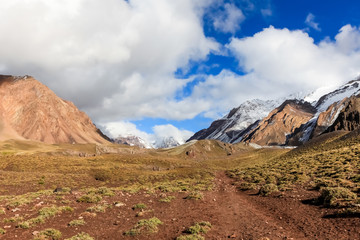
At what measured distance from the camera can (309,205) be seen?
18047 millimetres

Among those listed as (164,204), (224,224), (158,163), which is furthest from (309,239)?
(158,163)

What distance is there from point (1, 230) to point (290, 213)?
1790cm

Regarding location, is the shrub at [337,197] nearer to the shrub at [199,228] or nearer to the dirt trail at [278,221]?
the dirt trail at [278,221]

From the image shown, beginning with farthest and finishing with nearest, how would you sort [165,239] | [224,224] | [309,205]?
[309,205]
[224,224]
[165,239]

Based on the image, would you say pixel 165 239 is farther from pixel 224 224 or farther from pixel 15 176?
pixel 15 176

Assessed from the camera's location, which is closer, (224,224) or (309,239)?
(309,239)

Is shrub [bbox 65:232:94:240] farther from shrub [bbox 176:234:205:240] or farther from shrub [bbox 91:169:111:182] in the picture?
shrub [bbox 91:169:111:182]

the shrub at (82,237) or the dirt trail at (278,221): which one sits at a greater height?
the dirt trail at (278,221)

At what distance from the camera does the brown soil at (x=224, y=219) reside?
43.2 feet

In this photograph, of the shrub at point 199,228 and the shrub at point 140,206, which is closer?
the shrub at point 199,228

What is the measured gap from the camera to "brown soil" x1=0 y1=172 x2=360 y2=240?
13.2 metres

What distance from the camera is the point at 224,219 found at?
16188 mm

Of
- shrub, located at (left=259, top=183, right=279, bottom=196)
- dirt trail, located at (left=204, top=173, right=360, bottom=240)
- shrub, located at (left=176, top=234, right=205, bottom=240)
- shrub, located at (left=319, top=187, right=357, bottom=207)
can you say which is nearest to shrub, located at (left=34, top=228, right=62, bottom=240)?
shrub, located at (left=176, top=234, right=205, bottom=240)

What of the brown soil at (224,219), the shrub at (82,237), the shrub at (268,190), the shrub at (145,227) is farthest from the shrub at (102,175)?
the shrub at (82,237)
